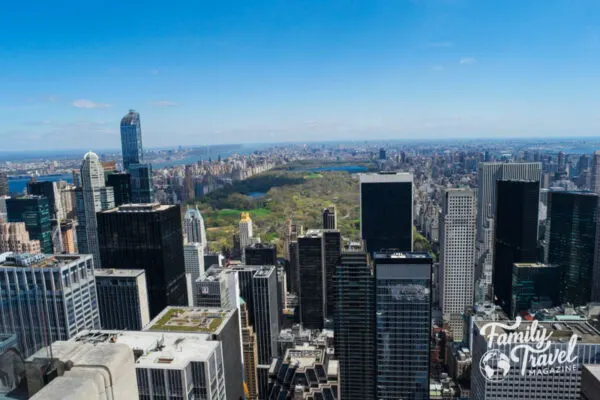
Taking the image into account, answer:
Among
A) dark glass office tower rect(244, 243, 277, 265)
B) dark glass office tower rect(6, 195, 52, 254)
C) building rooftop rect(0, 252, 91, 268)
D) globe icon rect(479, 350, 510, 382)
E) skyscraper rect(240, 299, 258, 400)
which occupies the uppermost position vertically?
building rooftop rect(0, 252, 91, 268)

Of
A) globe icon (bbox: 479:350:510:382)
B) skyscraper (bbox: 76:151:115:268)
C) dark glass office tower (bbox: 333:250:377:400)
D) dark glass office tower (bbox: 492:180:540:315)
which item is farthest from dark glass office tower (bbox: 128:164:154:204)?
globe icon (bbox: 479:350:510:382)

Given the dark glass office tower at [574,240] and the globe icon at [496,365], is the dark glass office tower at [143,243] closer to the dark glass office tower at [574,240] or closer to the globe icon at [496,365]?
the globe icon at [496,365]

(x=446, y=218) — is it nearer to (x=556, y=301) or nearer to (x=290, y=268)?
(x=556, y=301)

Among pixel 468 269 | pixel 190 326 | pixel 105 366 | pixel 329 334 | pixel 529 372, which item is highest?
pixel 105 366

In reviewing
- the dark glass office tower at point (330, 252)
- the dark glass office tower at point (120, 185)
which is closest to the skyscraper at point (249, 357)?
the dark glass office tower at point (330, 252)

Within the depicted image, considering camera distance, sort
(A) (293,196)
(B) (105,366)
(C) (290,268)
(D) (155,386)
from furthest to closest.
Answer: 1. (A) (293,196)
2. (C) (290,268)
3. (D) (155,386)
4. (B) (105,366)

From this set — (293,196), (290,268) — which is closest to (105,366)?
(290,268)

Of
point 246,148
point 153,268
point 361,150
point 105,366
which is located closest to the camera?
point 105,366

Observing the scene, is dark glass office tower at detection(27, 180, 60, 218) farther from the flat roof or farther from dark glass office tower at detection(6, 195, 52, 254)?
the flat roof
